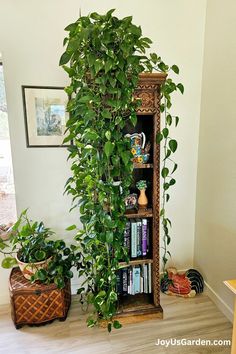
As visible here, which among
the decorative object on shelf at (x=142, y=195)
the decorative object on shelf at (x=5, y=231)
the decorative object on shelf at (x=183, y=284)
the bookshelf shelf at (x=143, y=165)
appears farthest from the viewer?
the decorative object on shelf at (x=183, y=284)

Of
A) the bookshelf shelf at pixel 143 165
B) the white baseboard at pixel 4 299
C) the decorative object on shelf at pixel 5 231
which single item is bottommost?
the white baseboard at pixel 4 299

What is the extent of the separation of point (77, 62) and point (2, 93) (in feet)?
2.49

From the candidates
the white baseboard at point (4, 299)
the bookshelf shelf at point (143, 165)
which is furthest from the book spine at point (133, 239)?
the white baseboard at point (4, 299)

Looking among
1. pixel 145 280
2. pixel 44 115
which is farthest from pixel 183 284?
pixel 44 115

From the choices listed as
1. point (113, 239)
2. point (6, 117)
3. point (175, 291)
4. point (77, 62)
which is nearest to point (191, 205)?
point (175, 291)

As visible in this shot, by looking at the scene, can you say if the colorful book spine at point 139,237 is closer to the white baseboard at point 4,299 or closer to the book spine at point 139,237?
the book spine at point 139,237

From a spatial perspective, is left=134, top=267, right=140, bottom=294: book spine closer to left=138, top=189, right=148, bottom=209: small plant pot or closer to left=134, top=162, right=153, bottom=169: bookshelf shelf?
left=138, top=189, right=148, bottom=209: small plant pot

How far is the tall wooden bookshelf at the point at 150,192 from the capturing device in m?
1.51

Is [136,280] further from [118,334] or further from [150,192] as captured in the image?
[150,192]

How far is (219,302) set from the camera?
1.90 meters

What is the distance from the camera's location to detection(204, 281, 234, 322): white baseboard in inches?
69.9

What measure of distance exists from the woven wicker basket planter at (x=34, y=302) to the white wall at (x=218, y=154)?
1203 millimetres

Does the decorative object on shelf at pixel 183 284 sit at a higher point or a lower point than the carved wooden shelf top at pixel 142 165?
lower

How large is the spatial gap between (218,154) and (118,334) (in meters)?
1.47
